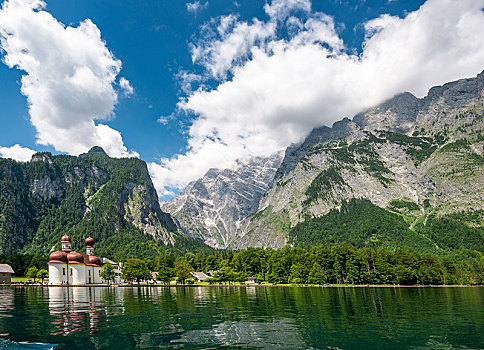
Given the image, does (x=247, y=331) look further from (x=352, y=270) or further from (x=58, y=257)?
(x=58, y=257)

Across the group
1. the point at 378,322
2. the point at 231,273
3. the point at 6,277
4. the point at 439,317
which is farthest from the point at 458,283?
the point at 6,277

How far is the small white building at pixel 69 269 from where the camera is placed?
514 ft

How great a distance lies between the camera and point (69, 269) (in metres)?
162

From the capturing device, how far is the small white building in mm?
156625

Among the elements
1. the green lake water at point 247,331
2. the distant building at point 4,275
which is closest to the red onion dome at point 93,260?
the distant building at point 4,275

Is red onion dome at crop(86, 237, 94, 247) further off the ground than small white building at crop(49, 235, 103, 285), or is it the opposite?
red onion dome at crop(86, 237, 94, 247)

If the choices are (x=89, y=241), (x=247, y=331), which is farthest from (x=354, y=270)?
(x=89, y=241)

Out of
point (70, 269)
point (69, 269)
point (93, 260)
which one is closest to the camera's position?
point (69, 269)

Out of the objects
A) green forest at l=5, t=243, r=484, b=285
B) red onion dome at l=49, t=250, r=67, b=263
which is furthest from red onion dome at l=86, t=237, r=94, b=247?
green forest at l=5, t=243, r=484, b=285

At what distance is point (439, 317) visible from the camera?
1597 inches

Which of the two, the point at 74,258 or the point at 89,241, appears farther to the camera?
the point at 89,241

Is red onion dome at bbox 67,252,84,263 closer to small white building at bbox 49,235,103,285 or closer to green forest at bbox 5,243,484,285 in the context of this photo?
small white building at bbox 49,235,103,285

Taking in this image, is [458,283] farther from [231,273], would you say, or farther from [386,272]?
[231,273]

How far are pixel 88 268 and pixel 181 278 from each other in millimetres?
60135
